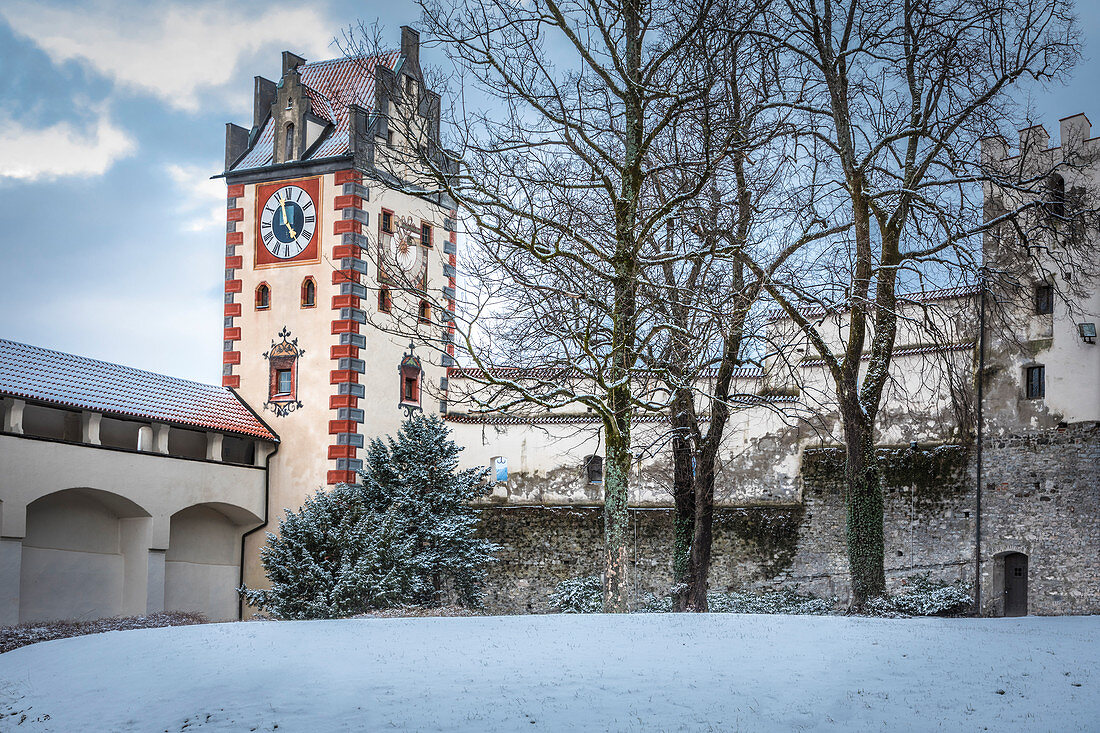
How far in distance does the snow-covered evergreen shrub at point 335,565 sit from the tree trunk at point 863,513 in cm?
842

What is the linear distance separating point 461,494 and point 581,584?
17.6ft

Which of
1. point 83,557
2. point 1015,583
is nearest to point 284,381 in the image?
point 83,557

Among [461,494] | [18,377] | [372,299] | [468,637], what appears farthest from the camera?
[372,299]

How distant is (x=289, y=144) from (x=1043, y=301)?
19248 millimetres

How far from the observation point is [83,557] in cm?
2145

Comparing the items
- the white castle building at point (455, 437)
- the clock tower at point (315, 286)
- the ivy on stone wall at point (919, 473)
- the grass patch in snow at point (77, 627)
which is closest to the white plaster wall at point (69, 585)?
the white castle building at point (455, 437)

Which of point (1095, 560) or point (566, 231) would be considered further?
point (1095, 560)

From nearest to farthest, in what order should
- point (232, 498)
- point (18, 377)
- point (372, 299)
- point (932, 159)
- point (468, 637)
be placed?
point (468, 637)
point (932, 159)
point (18, 377)
point (232, 498)
point (372, 299)

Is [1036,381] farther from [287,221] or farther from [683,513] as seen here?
[287,221]

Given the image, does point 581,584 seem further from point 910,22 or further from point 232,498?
point 910,22

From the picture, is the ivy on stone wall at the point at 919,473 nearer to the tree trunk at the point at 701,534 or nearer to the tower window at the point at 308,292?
the tree trunk at the point at 701,534

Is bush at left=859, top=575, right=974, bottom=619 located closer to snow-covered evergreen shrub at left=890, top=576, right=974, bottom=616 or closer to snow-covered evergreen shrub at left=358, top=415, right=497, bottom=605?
snow-covered evergreen shrub at left=890, top=576, right=974, bottom=616

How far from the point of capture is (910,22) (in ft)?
52.4

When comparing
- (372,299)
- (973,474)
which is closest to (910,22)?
(973,474)
